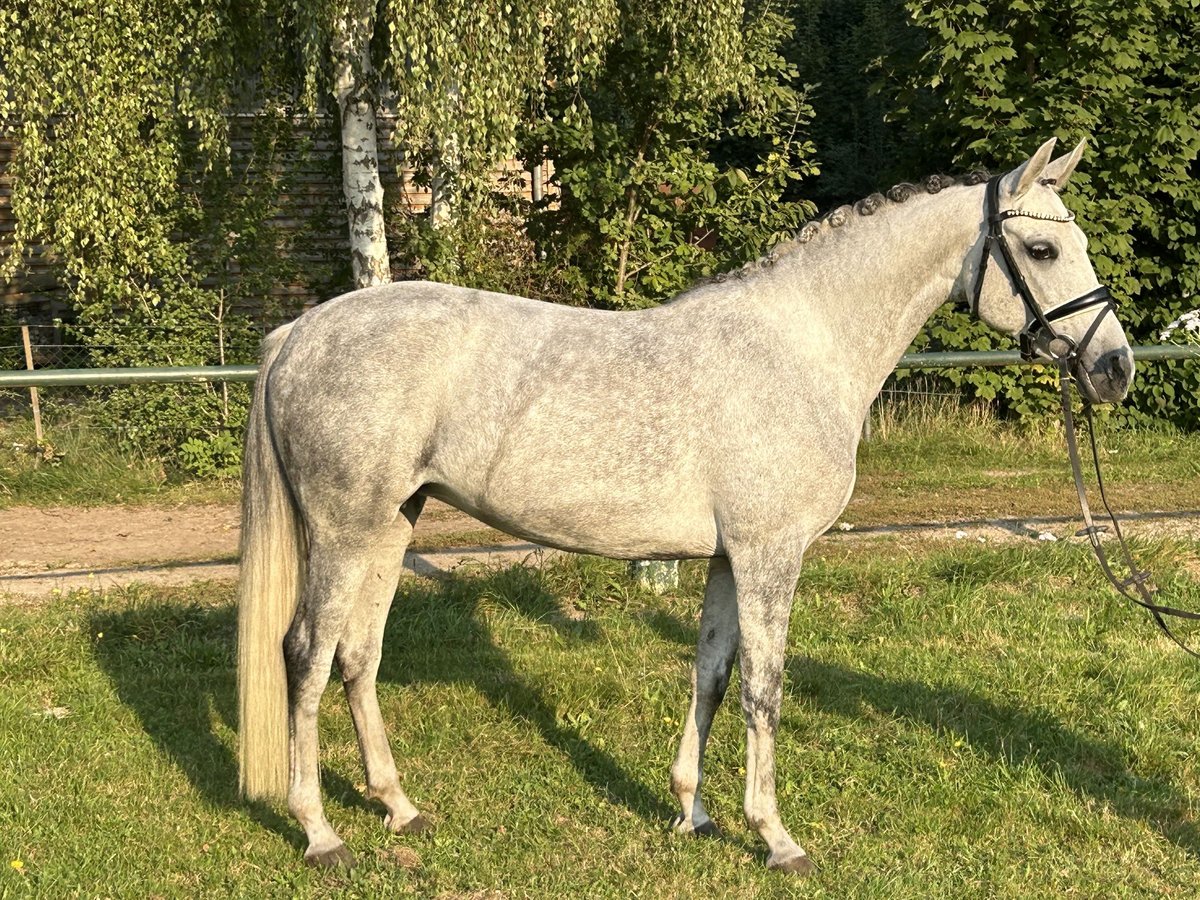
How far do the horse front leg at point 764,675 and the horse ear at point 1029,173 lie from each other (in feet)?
4.43

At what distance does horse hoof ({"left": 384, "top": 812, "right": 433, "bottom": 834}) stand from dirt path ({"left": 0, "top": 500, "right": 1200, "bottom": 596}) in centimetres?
280

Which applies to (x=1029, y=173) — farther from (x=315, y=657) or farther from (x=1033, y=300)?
(x=315, y=657)

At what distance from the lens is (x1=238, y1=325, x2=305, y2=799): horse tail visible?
4.24 metres

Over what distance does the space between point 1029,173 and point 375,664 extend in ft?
9.10

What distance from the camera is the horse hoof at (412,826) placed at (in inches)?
174

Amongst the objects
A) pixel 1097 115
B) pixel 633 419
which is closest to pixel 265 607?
pixel 633 419

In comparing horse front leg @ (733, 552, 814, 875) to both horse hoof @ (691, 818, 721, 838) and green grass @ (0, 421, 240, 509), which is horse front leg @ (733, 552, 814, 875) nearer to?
horse hoof @ (691, 818, 721, 838)

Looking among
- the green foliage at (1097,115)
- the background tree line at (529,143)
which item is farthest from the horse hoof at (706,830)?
the green foliage at (1097,115)

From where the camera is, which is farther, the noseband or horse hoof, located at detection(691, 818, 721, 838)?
horse hoof, located at detection(691, 818, 721, 838)

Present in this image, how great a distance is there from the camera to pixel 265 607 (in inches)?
168

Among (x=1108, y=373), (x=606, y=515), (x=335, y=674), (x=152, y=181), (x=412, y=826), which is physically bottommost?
(x=335, y=674)

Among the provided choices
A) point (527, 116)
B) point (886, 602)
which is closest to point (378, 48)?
point (527, 116)

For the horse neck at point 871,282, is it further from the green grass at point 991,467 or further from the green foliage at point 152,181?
the green foliage at point 152,181

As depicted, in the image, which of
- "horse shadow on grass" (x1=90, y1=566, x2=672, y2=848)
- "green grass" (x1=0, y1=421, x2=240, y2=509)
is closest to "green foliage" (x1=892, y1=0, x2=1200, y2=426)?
"horse shadow on grass" (x1=90, y1=566, x2=672, y2=848)
